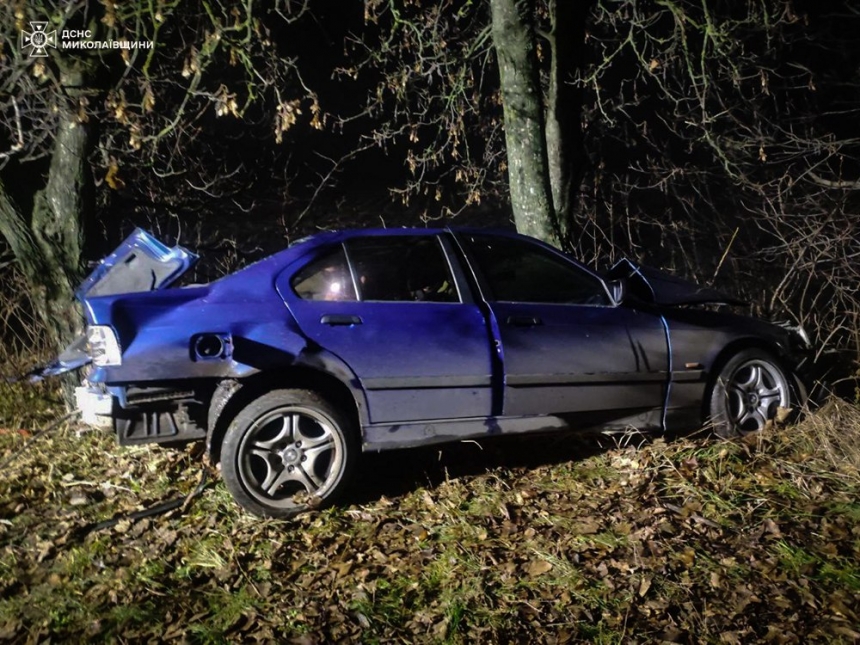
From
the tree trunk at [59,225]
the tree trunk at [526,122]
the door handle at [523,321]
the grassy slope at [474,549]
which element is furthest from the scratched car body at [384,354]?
the tree trunk at [526,122]

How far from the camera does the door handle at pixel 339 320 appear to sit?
456 centimetres

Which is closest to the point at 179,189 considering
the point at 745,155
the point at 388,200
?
the point at 388,200

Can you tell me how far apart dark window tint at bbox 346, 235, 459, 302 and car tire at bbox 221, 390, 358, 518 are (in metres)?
0.78

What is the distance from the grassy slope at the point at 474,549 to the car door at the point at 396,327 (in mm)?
633

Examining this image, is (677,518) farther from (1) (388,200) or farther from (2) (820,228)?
(1) (388,200)

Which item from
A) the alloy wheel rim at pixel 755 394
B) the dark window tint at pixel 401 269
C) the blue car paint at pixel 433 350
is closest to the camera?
the blue car paint at pixel 433 350

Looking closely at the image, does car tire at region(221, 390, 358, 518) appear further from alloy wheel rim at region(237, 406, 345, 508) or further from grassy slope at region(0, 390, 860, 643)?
grassy slope at region(0, 390, 860, 643)

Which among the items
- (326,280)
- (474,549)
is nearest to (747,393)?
(474,549)

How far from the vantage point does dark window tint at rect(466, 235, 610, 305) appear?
16.5ft

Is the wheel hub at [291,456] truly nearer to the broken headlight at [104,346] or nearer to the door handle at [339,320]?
the door handle at [339,320]

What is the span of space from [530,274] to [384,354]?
119cm

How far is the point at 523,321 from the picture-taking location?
4879mm

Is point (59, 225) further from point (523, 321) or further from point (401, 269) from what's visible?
point (523, 321)

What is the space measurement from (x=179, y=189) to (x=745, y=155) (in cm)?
666
